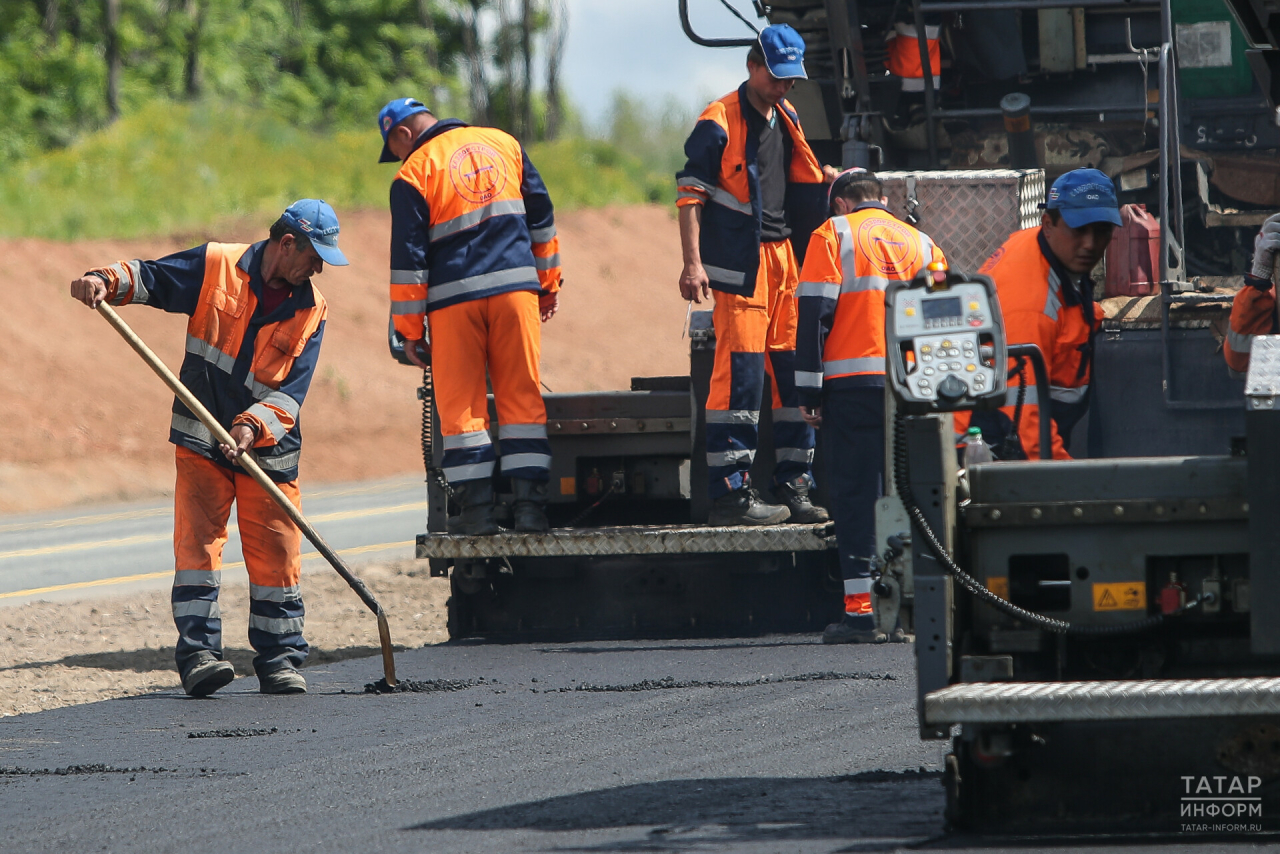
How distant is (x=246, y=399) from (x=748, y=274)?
2153mm

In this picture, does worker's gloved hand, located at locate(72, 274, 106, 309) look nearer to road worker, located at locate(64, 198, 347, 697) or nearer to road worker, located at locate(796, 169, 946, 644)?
road worker, located at locate(64, 198, 347, 697)

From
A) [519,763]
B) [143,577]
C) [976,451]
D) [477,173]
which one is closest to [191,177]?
[143,577]

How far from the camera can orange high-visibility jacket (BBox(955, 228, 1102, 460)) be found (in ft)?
19.8

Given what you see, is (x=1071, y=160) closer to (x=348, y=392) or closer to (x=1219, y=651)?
(x=1219, y=651)

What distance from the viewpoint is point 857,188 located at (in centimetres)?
777

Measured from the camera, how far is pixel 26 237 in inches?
1106

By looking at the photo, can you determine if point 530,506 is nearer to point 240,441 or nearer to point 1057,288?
point 240,441

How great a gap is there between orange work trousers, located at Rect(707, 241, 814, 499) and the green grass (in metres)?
22.3

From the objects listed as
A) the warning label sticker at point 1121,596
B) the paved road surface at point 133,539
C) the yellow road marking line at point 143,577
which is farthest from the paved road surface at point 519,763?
the paved road surface at point 133,539

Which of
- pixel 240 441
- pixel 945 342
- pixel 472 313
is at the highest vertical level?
pixel 472 313

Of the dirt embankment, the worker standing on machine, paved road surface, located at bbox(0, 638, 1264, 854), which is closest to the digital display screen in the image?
paved road surface, located at bbox(0, 638, 1264, 854)

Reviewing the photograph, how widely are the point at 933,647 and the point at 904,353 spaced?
66cm

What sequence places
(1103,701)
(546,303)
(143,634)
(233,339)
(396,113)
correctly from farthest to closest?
(143,634)
(546,303)
(396,113)
(233,339)
(1103,701)

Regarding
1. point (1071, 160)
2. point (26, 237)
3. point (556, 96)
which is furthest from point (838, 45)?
point (556, 96)
